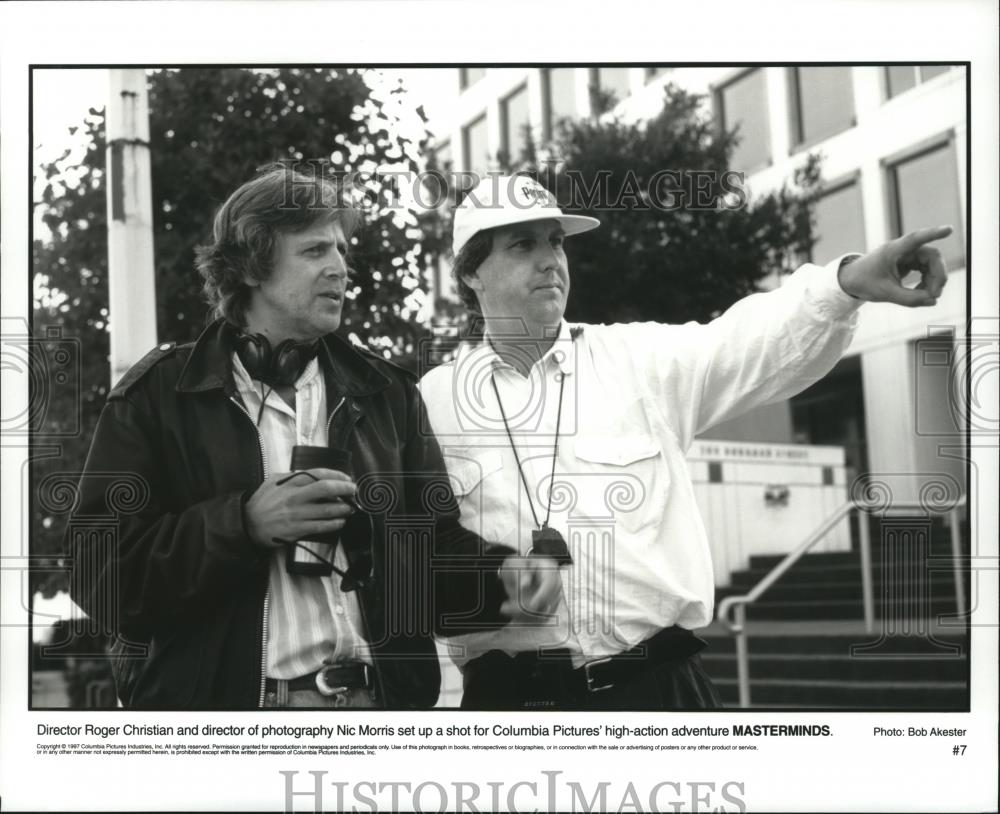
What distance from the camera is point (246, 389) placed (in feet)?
9.98

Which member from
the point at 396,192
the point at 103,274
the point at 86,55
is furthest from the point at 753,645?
the point at 86,55

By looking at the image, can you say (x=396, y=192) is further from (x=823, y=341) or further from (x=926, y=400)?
(x=926, y=400)

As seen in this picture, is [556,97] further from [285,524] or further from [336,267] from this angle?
[285,524]

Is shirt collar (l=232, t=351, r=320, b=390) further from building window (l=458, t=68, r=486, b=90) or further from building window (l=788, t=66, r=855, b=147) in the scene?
building window (l=788, t=66, r=855, b=147)

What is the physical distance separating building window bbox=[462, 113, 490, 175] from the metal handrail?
45.8 inches

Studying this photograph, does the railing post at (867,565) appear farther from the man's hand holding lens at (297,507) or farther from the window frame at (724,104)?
the man's hand holding lens at (297,507)

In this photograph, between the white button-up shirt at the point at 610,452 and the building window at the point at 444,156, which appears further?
the building window at the point at 444,156

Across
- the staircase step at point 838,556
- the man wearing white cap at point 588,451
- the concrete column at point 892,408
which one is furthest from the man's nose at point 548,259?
the staircase step at point 838,556

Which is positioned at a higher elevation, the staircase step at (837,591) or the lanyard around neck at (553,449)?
the lanyard around neck at (553,449)

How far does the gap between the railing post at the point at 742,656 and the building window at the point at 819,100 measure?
1420 mm

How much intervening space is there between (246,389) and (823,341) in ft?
4.17

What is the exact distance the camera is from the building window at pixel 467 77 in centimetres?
319

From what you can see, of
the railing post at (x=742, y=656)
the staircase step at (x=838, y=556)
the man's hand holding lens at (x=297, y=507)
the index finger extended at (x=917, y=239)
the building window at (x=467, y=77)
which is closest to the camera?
the index finger extended at (x=917, y=239)

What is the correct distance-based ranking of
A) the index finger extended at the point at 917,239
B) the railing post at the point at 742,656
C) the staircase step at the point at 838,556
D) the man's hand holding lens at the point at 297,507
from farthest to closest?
the railing post at the point at 742,656, the staircase step at the point at 838,556, the man's hand holding lens at the point at 297,507, the index finger extended at the point at 917,239
